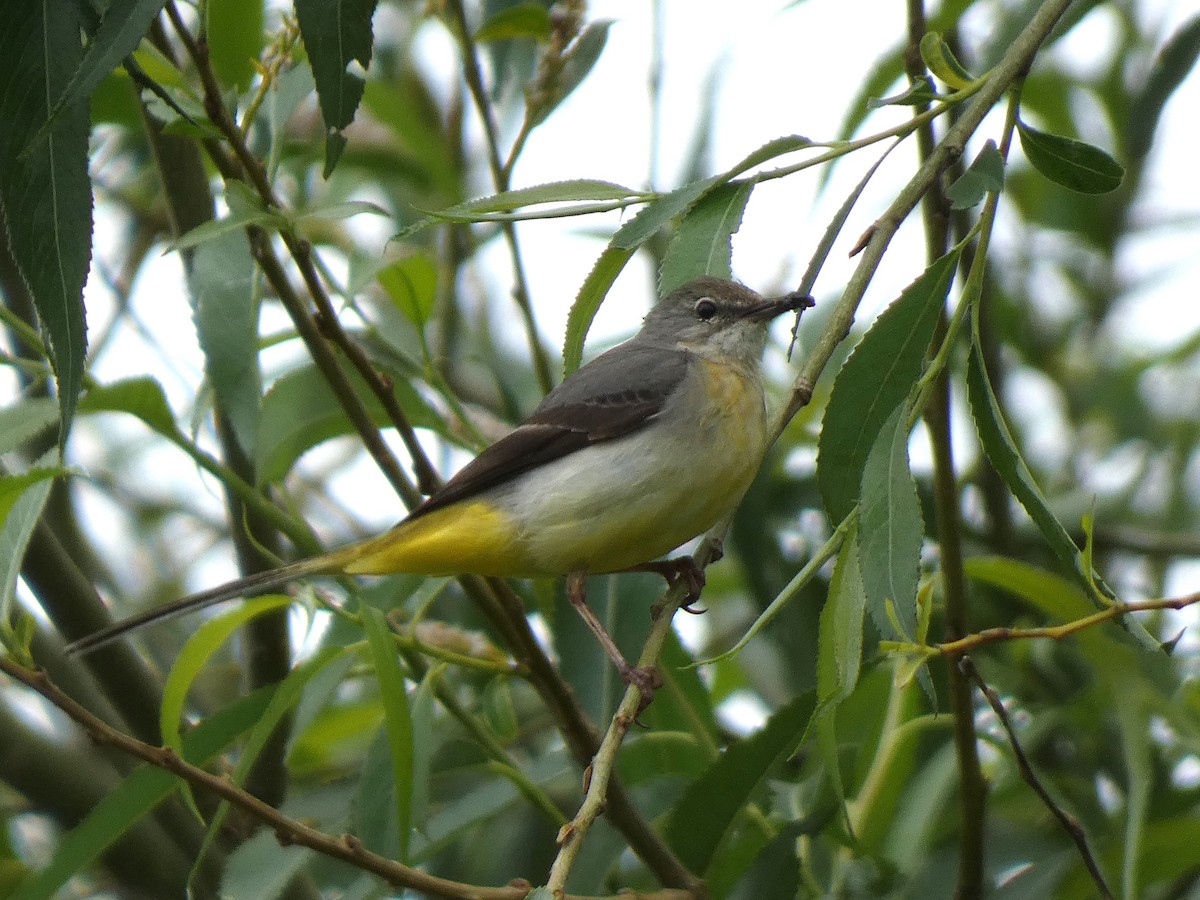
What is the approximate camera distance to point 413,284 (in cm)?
367

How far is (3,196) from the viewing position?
2.38m

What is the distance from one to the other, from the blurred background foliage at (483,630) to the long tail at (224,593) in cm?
9

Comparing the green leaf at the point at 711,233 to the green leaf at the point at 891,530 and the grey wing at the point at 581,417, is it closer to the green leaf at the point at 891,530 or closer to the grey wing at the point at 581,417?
the green leaf at the point at 891,530

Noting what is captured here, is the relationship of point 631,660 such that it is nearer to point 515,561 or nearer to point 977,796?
point 515,561

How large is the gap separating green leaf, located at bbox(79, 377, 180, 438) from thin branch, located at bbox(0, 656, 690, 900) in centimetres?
70

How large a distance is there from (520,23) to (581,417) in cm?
116

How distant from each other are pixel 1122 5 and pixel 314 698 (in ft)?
15.1

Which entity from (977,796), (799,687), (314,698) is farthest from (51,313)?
(799,687)

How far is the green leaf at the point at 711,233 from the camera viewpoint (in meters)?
3.01

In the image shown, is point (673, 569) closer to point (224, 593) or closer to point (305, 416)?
point (305, 416)

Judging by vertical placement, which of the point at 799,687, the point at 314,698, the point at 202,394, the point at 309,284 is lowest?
the point at 799,687

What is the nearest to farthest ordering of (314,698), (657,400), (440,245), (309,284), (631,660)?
1. (309,284)
2. (314,698)
3. (631,660)
4. (657,400)
5. (440,245)

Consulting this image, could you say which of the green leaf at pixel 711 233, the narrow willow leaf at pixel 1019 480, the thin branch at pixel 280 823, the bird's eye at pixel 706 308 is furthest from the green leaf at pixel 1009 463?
the bird's eye at pixel 706 308

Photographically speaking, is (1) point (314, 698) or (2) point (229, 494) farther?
(2) point (229, 494)
